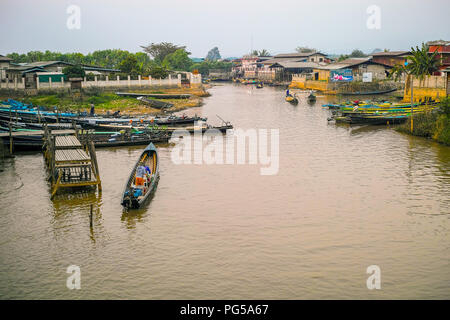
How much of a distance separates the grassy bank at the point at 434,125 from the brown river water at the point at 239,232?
326 cm

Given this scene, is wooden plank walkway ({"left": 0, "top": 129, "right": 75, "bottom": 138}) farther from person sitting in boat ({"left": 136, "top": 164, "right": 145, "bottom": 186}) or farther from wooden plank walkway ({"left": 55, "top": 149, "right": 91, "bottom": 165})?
person sitting in boat ({"left": 136, "top": 164, "right": 145, "bottom": 186})

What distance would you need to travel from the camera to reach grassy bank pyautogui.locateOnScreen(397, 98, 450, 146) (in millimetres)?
30264

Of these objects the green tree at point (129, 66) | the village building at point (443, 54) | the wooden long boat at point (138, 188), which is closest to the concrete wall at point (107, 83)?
the green tree at point (129, 66)

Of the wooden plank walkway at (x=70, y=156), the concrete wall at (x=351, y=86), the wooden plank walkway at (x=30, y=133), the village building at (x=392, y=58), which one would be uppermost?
the village building at (x=392, y=58)

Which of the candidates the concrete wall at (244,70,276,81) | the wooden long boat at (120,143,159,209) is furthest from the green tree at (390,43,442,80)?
the concrete wall at (244,70,276,81)

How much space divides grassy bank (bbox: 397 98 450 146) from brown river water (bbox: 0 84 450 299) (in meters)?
3.26

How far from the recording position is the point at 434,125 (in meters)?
32.3

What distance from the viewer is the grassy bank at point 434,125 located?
99.3 feet

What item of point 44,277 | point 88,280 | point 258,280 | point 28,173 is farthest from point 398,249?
point 28,173

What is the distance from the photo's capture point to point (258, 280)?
13.9 m

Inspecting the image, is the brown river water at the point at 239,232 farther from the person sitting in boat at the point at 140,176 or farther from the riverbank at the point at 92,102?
the riverbank at the point at 92,102

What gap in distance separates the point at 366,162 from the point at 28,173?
18381 millimetres

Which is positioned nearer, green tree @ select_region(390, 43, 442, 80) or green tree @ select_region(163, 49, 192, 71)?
green tree @ select_region(390, 43, 442, 80)
